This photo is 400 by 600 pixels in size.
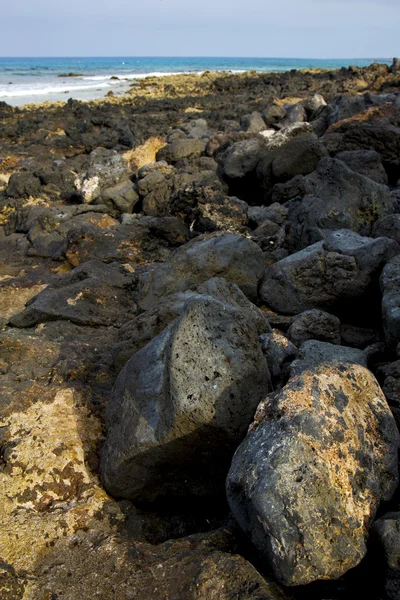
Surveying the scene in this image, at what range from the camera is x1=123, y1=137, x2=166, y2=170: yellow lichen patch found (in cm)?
1261

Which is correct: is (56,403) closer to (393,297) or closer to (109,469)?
(109,469)

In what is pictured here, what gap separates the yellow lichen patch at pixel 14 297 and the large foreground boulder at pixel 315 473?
426 cm

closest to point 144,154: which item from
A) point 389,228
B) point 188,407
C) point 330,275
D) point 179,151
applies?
point 179,151

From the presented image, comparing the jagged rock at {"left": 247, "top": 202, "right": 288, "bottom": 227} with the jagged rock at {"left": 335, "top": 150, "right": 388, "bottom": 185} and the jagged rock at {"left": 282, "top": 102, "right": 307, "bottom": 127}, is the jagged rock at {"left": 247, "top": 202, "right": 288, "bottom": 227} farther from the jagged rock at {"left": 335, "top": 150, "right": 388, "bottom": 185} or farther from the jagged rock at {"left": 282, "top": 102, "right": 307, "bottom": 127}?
the jagged rock at {"left": 282, "top": 102, "right": 307, "bottom": 127}

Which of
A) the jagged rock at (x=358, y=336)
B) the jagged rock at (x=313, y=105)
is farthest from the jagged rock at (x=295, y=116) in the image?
the jagged rock at (x=358, y=336)

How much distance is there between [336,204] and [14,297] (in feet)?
13.8

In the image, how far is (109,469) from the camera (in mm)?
3033

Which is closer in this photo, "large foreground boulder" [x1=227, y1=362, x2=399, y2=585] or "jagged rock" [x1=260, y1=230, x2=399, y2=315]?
"large foreground boulder" [x1=227, y1=362, x2=399, y2=585]

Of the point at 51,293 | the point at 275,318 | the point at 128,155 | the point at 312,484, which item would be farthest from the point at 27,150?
the point at 312,484

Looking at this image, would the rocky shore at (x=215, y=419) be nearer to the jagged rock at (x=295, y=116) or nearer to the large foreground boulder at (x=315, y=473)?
the large foreground boulder at (x=315, y=473)

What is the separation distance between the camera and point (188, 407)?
280cm

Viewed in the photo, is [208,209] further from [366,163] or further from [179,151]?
[179,151]

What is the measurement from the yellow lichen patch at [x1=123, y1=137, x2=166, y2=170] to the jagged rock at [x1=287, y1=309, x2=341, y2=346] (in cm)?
905

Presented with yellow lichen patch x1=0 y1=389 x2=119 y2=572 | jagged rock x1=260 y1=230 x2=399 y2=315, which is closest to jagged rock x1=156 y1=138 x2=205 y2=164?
jagged rock x1=260 y1=230 x2=399 y2=315
